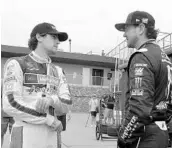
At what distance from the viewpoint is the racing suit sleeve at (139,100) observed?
2244 mm

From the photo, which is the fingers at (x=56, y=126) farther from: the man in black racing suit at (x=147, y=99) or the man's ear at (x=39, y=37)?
the man's ear at (x=39, y=37)

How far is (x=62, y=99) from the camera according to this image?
2646mm

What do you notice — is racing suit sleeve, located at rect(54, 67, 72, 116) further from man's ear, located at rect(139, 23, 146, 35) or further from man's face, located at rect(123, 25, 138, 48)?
man's ear, located at rect(139, 23, 146, 35)

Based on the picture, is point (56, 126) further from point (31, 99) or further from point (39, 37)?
point (39, 37)

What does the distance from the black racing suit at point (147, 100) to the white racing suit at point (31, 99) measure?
623 millimetres

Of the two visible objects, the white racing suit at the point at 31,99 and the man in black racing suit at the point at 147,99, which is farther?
the white racing suit at the point at 31,99

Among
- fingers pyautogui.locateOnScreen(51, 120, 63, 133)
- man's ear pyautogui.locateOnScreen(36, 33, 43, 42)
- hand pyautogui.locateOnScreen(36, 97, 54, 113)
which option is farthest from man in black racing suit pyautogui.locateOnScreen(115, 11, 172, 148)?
man's ear pyautogui.locateOnScreen(36, 33, 43, 42)

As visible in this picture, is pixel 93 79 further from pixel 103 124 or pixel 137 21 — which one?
pixel 137 21

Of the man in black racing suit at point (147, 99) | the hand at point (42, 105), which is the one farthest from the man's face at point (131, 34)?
the hand at point (42, 105)

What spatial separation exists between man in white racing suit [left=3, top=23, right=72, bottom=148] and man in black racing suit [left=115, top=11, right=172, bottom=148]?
619 mm

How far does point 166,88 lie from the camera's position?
7.98 feet

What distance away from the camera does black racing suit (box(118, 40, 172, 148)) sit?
2260 millimetres

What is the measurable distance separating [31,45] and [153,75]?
129cm

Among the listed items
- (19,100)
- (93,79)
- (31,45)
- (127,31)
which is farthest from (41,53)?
(93,79)
